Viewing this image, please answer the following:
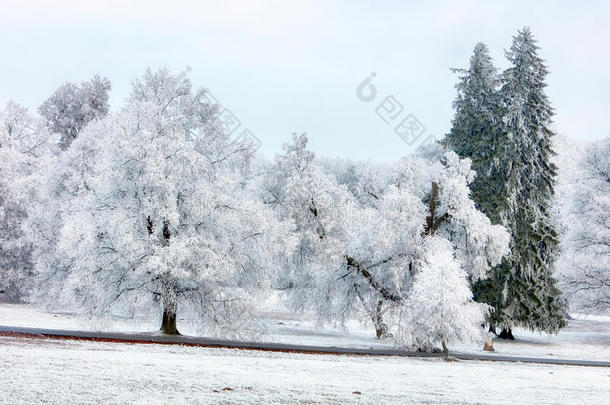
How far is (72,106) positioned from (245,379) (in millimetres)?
46677

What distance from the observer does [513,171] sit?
1555 inches

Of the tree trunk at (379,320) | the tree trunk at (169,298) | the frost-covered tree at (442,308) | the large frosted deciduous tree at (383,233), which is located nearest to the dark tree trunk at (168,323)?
the tree trunk at (169,298)

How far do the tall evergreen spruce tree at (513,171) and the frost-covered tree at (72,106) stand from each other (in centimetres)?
3054

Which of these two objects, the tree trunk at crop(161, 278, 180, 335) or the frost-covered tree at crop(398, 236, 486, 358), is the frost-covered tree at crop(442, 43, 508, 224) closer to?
the frost-covered tree at crop(398, 236, 486, 358)

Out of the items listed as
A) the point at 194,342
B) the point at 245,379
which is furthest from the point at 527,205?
the point at 245,379

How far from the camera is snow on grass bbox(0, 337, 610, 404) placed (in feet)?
38.1

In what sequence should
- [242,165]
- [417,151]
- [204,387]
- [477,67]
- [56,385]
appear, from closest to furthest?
[56,385] < [204,387] < [242,165] < [477,67] < [417,151]

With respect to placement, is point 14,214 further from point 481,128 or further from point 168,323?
point 481,128

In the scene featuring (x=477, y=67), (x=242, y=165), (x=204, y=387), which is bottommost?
(x=204, y=387)

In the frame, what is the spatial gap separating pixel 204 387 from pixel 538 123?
3404cm

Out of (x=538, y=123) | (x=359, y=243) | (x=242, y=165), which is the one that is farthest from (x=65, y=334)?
(x=538, y=123)

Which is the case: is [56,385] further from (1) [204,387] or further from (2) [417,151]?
(2) [417,151]

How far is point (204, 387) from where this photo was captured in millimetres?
12828

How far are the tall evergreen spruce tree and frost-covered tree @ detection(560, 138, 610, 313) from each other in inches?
106
